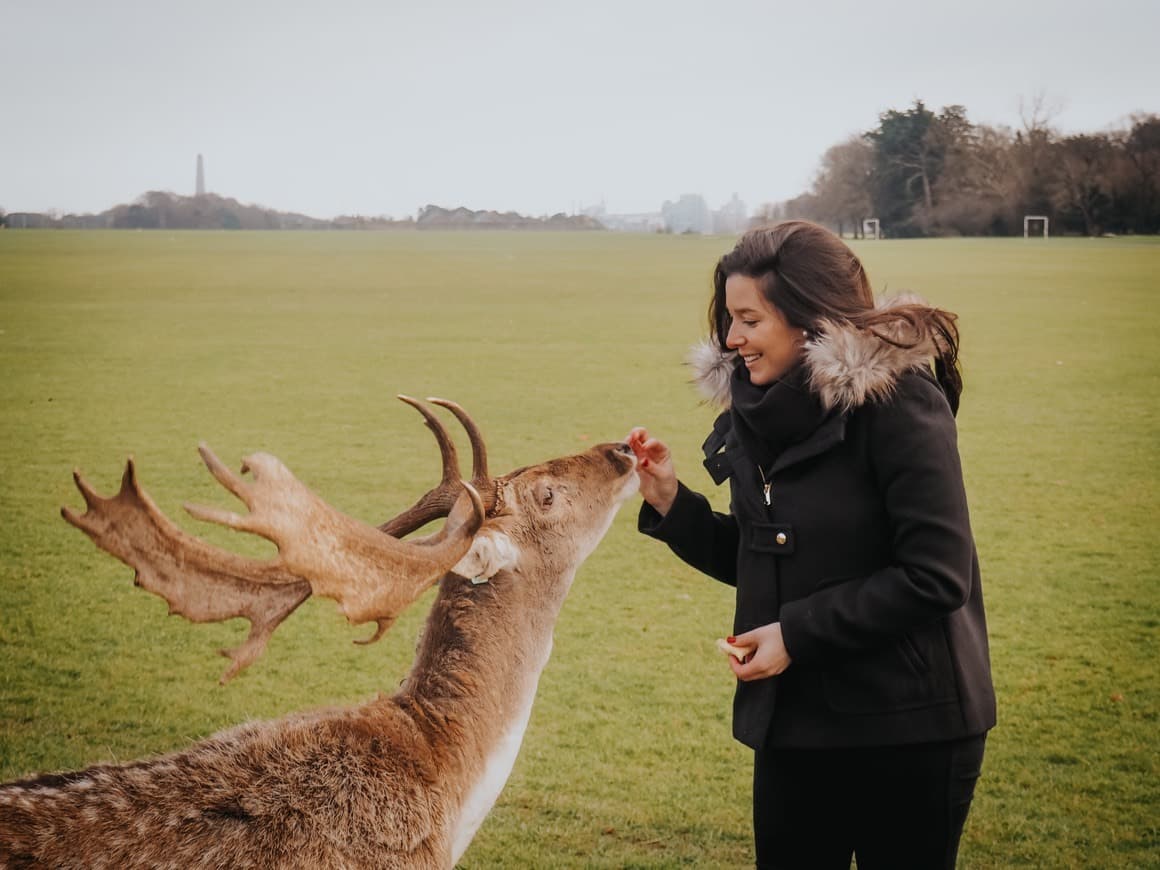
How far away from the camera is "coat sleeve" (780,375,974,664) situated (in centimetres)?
256

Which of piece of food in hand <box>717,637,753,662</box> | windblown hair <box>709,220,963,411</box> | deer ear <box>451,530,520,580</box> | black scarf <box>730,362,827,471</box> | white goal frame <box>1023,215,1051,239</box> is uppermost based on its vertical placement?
white goal frame <box>1023,215,1051,239</box>

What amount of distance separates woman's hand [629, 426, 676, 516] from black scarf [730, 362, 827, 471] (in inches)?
19.5

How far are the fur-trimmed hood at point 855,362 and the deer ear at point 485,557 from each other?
121cm

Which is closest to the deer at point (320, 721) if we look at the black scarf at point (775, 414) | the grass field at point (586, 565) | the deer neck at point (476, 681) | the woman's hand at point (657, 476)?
the deer neck at point (476, 681)

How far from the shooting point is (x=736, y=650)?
9.05ft

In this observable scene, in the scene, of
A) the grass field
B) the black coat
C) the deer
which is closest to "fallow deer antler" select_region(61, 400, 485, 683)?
the deer

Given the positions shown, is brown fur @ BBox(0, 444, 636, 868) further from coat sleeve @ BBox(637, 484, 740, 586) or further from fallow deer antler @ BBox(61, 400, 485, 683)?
coat sleeve @ BBox(637, 484, 740, 586)

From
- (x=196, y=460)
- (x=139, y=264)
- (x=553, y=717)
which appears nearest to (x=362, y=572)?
(x=553, y=717)

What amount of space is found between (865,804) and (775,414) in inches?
38.9

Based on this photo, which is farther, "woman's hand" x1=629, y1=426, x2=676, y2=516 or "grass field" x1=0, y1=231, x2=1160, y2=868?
"grass field" x1=0, y1=231, x2=1160, y2=868

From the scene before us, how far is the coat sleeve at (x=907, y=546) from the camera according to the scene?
8.41 feet

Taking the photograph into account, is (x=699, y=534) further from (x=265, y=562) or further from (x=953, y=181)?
(x=953, y=181)

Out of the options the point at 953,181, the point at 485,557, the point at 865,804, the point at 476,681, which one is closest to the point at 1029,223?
the point at 953,181

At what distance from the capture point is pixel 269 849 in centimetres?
286
